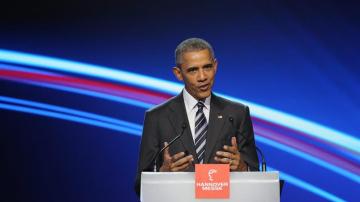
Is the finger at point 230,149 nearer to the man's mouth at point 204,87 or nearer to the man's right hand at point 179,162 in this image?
the man's right hand at point 179,162

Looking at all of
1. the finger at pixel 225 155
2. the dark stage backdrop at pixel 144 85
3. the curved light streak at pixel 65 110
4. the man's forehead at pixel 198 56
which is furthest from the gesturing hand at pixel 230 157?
the curved light streak at pixel 65 110

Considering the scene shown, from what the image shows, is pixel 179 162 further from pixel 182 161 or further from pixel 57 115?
pixel 57 115

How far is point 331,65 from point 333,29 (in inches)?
10.3

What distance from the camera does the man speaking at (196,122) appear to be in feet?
10.2

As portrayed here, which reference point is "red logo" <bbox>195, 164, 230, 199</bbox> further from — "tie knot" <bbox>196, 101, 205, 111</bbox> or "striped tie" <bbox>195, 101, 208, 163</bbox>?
"tie knot" <bbox>196, 101, 205, 111</bbox>

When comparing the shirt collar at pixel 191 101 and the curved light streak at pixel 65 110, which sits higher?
the curved light streak at pixel 65 110

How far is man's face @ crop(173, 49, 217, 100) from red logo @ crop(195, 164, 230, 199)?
0.83 m

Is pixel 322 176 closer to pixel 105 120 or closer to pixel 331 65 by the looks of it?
pixel 331 65

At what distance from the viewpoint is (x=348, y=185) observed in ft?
14.3

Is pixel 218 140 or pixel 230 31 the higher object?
pixel 230 31

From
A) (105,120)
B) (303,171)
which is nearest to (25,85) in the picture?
(105,120)

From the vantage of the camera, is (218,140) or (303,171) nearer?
(218,140)

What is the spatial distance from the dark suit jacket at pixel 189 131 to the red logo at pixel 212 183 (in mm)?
657

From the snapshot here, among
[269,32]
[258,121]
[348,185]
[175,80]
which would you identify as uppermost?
[269,32]
